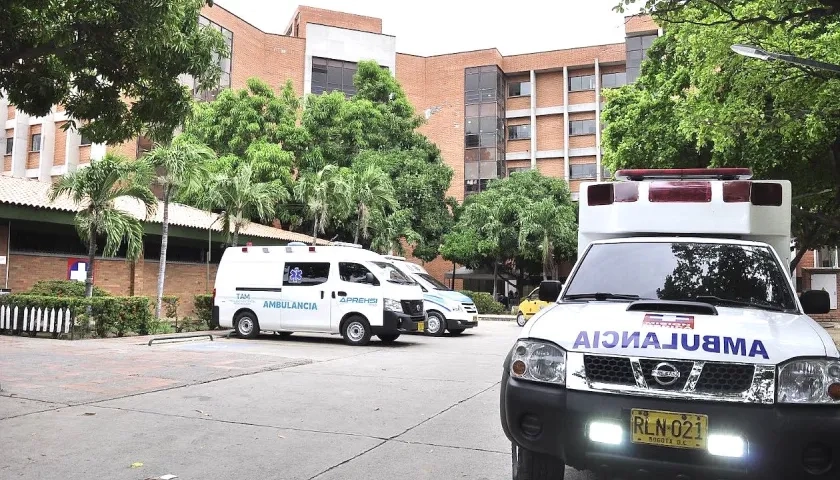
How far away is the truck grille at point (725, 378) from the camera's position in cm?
356

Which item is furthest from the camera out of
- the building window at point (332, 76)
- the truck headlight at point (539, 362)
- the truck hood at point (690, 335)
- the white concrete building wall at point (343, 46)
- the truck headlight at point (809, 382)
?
Result: the building window at point (332, 76)

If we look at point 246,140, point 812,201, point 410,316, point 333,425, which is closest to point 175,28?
point 333,425

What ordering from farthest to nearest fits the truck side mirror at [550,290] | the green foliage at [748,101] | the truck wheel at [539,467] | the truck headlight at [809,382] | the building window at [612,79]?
the building window at [612,79]
the green foliage at [748,101]
the truck side mirror at [550,290]
the truck wheel at [539,467]
the truck headlight at [809,382]

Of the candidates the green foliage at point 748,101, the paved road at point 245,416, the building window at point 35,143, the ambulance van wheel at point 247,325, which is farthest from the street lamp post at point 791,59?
the building window at point 35,143

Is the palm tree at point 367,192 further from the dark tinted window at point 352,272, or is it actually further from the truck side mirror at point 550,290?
the truck side mirror at point 550,290

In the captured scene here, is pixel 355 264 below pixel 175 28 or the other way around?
below

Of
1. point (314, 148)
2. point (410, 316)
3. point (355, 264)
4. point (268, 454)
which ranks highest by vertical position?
point (314, 148)

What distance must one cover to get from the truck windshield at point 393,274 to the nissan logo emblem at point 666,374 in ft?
36.1

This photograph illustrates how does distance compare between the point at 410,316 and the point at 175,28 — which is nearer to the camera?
the point at 175,28

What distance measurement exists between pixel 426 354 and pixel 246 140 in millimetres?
23027

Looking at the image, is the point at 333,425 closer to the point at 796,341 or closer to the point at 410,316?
the point at 796,341

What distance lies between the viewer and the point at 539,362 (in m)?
3.95

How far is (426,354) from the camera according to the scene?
13.2 metres

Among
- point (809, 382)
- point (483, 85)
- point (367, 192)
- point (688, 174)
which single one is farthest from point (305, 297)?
point (483, 85)
